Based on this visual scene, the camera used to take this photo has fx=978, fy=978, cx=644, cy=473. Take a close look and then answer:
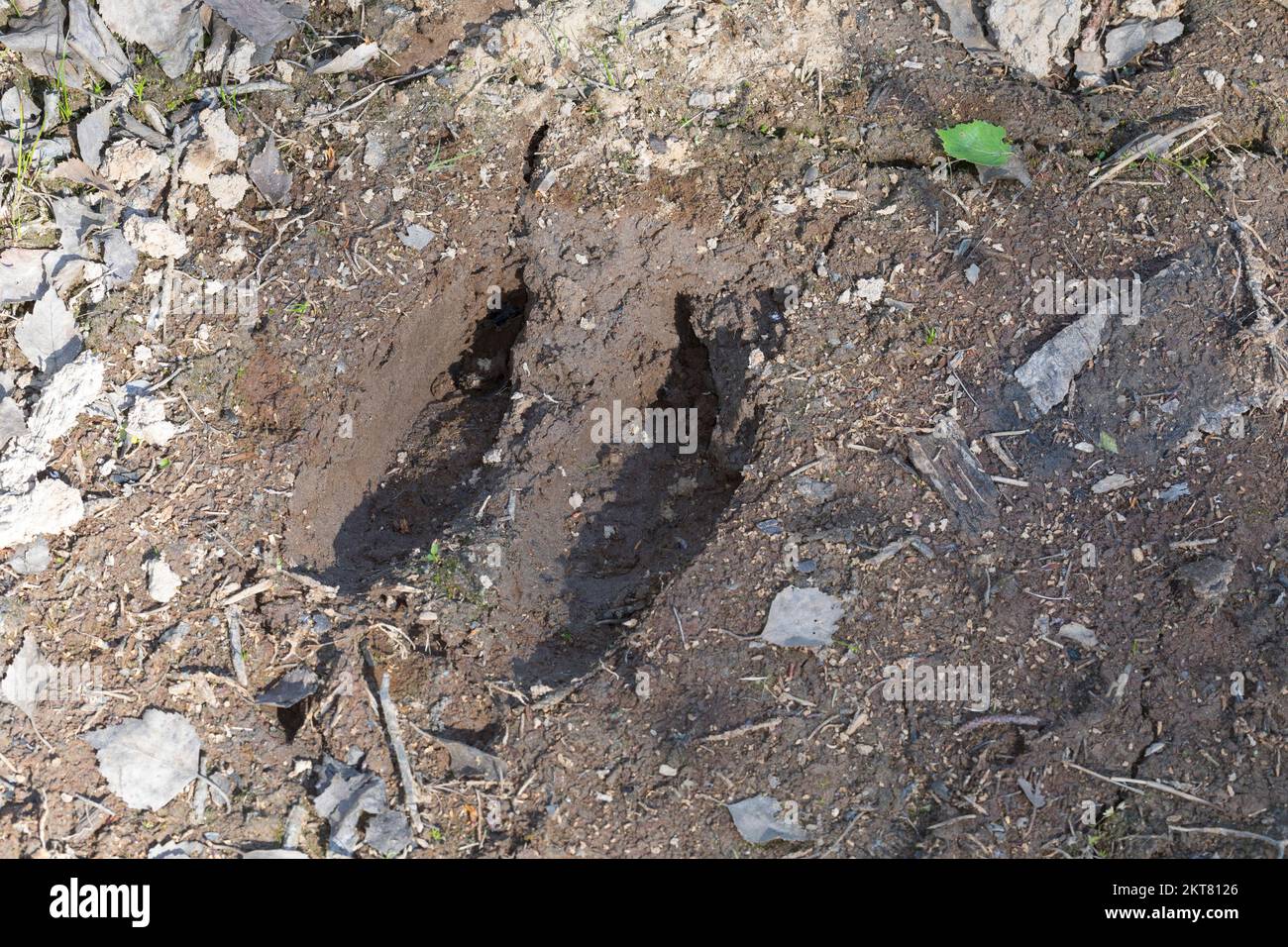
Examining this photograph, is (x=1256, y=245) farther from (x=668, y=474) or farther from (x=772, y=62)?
(x=668, y=474)

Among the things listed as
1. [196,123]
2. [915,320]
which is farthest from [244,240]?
[915,320]

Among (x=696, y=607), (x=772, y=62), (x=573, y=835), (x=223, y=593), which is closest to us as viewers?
(x=573, y=835)

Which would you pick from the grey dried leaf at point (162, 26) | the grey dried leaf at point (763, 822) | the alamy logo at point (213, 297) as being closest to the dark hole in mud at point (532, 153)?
the alamy logo at point (213, 297)

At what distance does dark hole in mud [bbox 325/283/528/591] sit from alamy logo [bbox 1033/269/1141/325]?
1790 mm

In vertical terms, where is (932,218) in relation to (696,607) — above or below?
above

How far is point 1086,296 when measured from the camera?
10.4ft

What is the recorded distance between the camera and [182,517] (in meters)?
3.22

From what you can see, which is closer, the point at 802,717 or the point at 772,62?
the point at 802,717

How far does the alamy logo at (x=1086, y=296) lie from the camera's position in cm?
313

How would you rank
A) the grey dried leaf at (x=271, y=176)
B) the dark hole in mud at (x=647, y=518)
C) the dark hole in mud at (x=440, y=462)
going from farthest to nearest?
the grey dried leaf at (x=271, y=176), the dark hole in mud at (x=440, y=462), the dark hole in mud at (x=647, y=518)

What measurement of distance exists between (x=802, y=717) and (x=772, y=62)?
7.74ft

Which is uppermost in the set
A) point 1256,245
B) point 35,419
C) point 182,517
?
point 1256,245

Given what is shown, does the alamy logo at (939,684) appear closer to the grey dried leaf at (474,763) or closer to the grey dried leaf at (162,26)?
the grey dried leaf at (474,763)

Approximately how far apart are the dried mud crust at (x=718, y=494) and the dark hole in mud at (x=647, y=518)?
1cm
